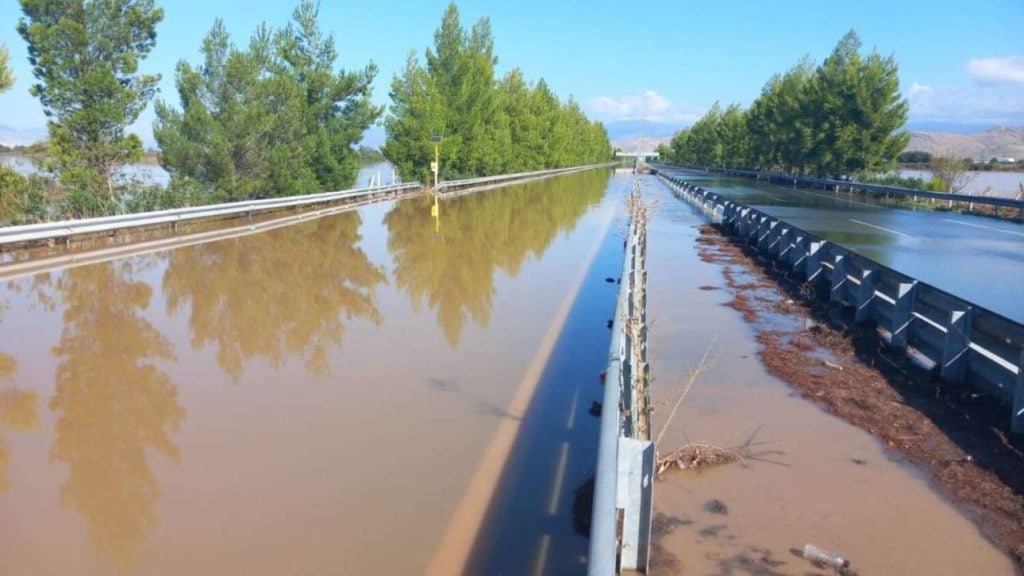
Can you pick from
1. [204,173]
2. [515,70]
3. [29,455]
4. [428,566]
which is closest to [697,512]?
[428,566]

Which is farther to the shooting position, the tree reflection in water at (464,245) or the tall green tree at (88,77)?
the tall green tree at (88,77)

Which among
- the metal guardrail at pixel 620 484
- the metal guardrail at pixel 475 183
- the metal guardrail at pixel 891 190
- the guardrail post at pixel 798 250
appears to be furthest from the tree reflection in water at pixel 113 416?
the metal guardrail at pixel 475 183

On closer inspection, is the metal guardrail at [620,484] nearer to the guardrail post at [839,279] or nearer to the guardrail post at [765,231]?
the guardrail post at [839,279]

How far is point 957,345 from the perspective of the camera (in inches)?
301

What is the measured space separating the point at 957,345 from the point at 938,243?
1471 cm

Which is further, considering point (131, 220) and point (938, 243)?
point (938, 243)

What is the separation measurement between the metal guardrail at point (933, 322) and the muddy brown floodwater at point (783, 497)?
1444 mm

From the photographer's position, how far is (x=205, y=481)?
5.34m

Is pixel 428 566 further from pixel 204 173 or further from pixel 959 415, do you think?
pixel 204 173

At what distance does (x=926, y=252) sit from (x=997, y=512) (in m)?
15.1

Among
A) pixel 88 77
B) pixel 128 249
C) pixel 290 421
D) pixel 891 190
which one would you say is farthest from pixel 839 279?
pixel 891 190

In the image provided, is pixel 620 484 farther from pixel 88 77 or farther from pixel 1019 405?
pixel 88 77

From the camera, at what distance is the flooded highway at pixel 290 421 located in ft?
15.1

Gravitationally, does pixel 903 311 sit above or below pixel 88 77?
below
